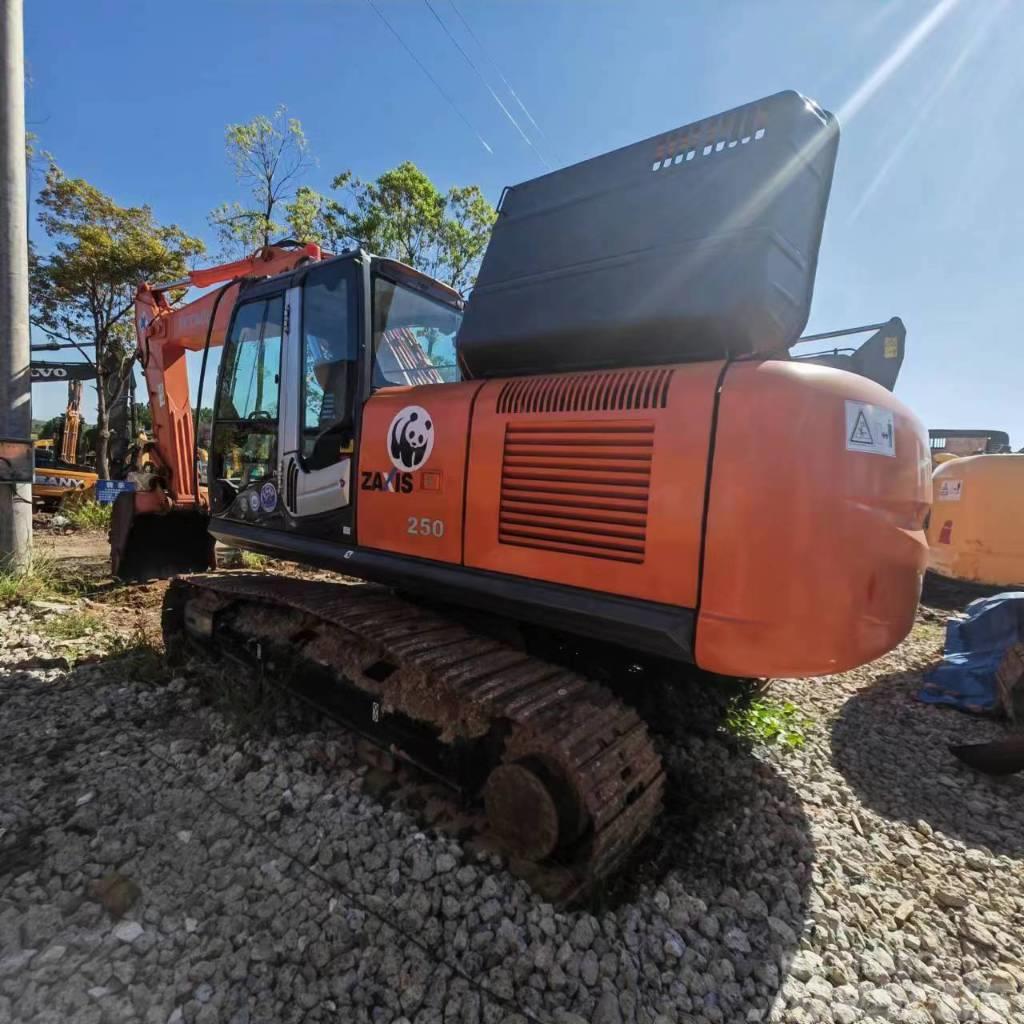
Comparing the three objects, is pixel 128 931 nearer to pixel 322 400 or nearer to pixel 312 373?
pixel 322 400

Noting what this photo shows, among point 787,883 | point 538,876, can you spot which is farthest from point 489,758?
point 787,883

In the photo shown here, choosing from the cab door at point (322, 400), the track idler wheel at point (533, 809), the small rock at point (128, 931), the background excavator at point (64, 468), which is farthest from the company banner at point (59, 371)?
the track idler wheel at point (533, 809)

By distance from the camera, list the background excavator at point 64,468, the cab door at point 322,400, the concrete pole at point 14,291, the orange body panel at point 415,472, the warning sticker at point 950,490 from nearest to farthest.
Answer: the orange body panel at point 415,472 → the cab door at point 322,400 → the concrete pole at point 14,291 → the warning sticker at point 950,490 → the background excavator at point 64,468

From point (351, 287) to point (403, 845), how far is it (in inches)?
103

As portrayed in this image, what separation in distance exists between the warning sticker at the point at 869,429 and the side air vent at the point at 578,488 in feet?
1.95

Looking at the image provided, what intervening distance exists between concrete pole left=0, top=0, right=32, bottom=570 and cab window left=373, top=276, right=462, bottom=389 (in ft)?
15.0

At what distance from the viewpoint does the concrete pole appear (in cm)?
547

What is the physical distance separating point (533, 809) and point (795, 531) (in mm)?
1254

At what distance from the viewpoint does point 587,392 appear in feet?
7.38

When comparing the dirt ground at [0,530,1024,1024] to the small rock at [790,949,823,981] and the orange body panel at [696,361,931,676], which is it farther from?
the orange body panel at [696,361,931,676]

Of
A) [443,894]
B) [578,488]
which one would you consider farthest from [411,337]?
[443,894]

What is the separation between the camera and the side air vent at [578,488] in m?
2.09

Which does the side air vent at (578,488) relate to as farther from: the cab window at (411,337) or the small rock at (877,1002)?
the small rock at (877,1002)

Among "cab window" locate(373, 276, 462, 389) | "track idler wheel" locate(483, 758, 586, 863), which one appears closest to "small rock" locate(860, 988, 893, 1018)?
"track idler wheel" locate(483, 758, 586, 863)
